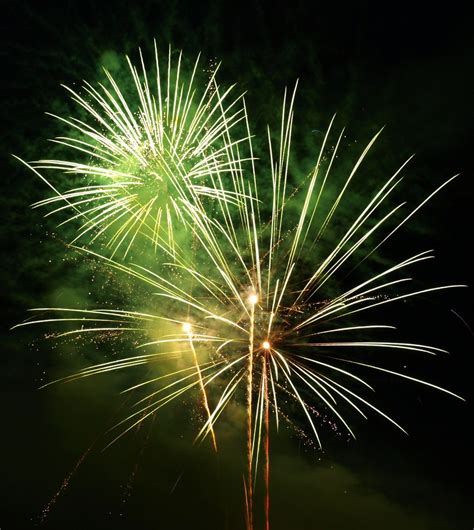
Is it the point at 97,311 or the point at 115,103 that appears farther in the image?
the point at 115,103

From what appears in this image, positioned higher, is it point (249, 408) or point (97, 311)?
point (97, 311)

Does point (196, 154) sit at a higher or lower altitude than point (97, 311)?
higher

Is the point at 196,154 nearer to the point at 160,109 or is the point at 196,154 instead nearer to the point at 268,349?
the point at 160,109

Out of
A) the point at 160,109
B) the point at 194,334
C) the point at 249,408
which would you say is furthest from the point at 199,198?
the point at 249,408

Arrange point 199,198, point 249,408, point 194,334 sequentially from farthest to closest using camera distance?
point 199,198 → point 249,408 → point 194,334

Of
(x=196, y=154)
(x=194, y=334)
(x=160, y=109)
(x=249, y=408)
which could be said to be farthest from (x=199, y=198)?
(x=249, y=408)

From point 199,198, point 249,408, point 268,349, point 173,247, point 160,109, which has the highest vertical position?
point 160,109

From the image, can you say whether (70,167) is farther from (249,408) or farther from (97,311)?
(249,408)

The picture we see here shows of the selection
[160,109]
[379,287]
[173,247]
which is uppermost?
[160,109]

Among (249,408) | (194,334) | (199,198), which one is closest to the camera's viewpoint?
(194,334)
